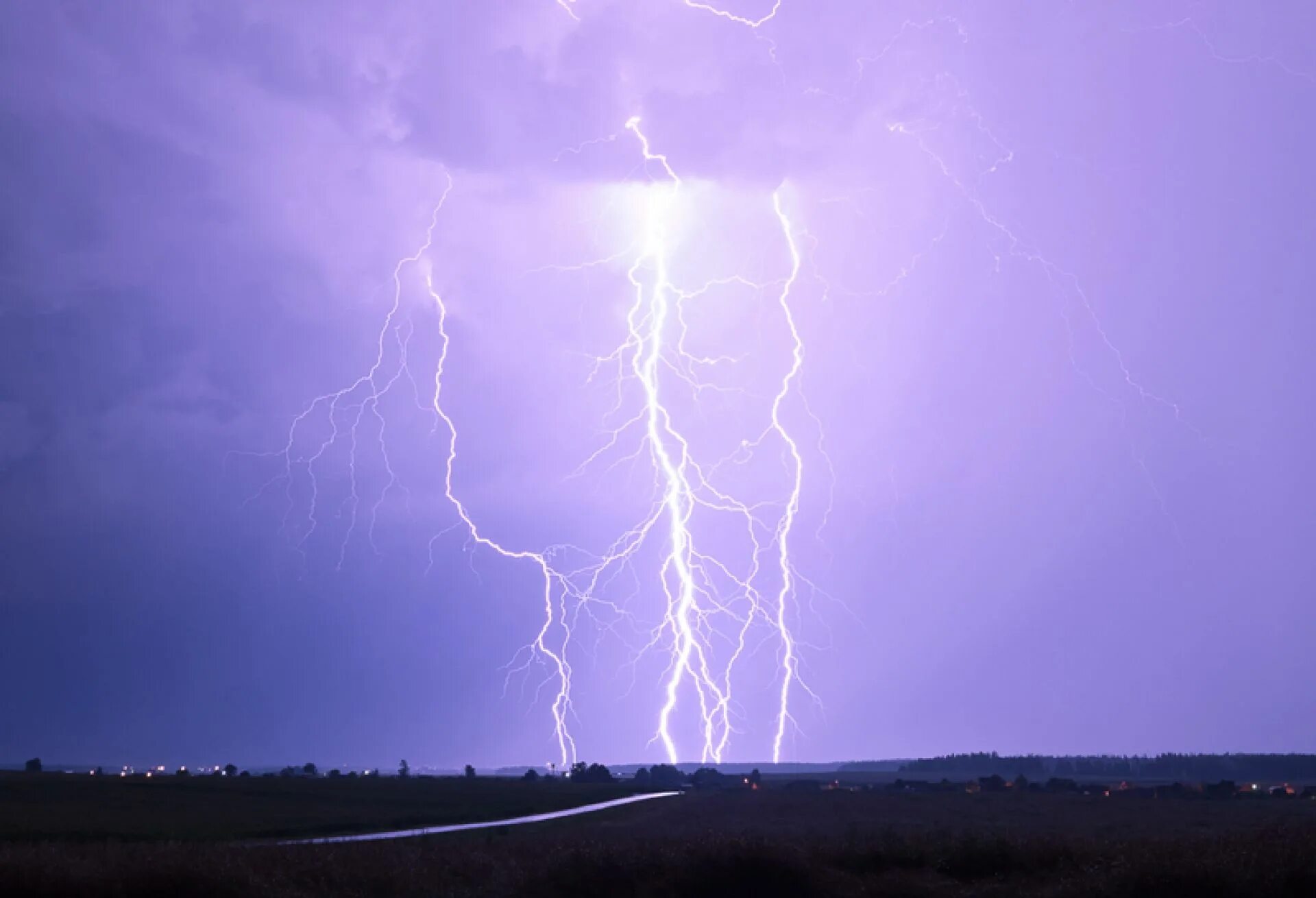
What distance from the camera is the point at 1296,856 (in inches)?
607

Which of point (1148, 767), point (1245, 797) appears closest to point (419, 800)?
point (1245, 797)

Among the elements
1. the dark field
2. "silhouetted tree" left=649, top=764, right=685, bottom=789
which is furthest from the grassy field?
"silhouetted tree" left=649, top=764, right=685, bottom=789

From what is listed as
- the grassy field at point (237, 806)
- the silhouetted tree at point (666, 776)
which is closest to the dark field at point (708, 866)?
the grassy field at point (237, 806)

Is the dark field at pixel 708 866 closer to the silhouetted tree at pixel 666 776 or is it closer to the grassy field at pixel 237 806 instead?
the grassy field at pixel 237 806

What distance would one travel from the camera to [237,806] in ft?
131

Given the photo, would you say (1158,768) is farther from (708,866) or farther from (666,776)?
(708,866)

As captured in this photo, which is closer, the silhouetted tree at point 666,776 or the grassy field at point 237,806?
the grassy field at point 237,806

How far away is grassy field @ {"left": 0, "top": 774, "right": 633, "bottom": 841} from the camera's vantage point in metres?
28.3

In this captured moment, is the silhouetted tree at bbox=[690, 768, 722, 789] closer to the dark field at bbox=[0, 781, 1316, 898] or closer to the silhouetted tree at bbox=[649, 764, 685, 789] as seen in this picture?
the silhouetted tree at bbox=[649, 764, 685, 789]

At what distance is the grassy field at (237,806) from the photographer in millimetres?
28297

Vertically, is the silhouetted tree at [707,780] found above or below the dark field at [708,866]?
below

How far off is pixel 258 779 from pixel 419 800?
→ 20.4 m

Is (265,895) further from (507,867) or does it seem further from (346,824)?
(346,824)

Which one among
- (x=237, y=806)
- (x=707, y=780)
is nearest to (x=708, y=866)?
(x=237, y=806)
